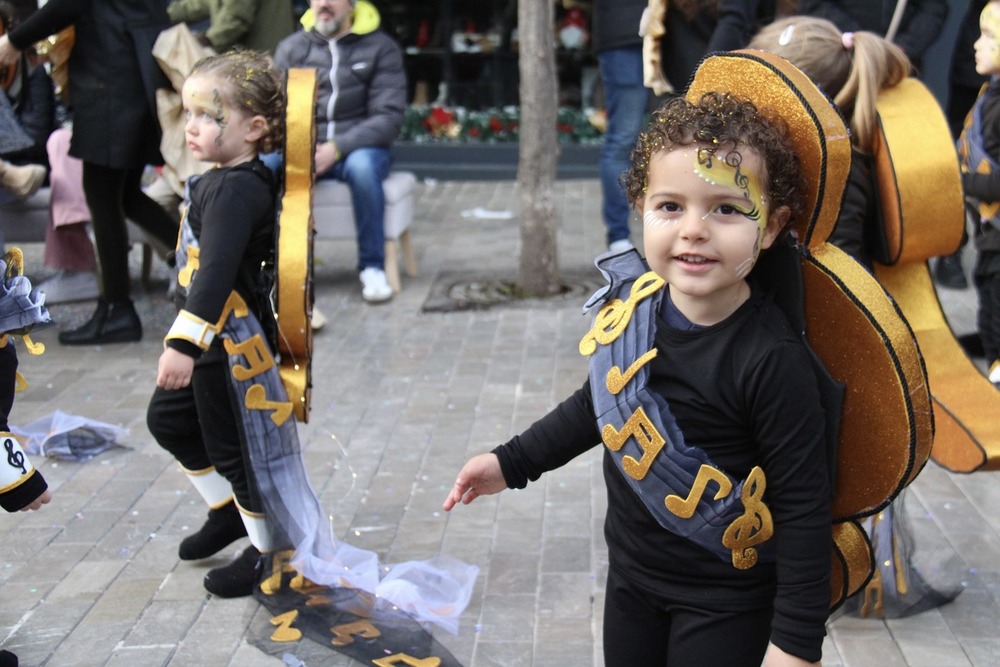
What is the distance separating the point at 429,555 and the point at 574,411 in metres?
1.65

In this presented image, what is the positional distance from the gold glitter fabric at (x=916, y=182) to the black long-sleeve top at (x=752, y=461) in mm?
991

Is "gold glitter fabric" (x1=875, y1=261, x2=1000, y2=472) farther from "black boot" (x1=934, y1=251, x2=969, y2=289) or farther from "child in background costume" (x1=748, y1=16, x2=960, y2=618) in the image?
"black boot" (x1=934, y1=251, x2=969, y2=289)

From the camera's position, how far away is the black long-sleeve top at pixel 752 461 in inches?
80.4

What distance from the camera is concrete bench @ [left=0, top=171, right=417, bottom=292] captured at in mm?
7130

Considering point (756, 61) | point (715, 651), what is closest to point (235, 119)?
point (756, 61)

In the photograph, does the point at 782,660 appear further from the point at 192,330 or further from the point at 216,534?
the point at 216,534

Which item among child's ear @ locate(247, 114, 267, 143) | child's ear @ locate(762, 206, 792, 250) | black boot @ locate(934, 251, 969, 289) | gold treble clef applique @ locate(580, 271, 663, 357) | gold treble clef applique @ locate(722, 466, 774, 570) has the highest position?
child's ear @ locate(762, 206, 792, 250)

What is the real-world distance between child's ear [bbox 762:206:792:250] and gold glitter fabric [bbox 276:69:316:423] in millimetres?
1533

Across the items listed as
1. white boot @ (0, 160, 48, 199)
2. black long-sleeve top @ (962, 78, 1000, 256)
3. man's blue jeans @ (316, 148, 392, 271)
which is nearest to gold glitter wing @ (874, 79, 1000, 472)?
black long-sleeve top @ (962, 78, 1000, 256)

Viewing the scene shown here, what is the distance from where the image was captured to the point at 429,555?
12.8 feet

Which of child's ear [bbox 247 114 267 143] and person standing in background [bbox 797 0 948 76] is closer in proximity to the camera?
child's ear [bbox 247 114 267 143]

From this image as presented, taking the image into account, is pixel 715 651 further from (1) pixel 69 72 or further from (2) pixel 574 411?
(1) pixel 69 72

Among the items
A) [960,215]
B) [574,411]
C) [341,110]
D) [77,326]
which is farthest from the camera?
[341,110]

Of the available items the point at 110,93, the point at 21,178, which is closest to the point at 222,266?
the point at 110,93
